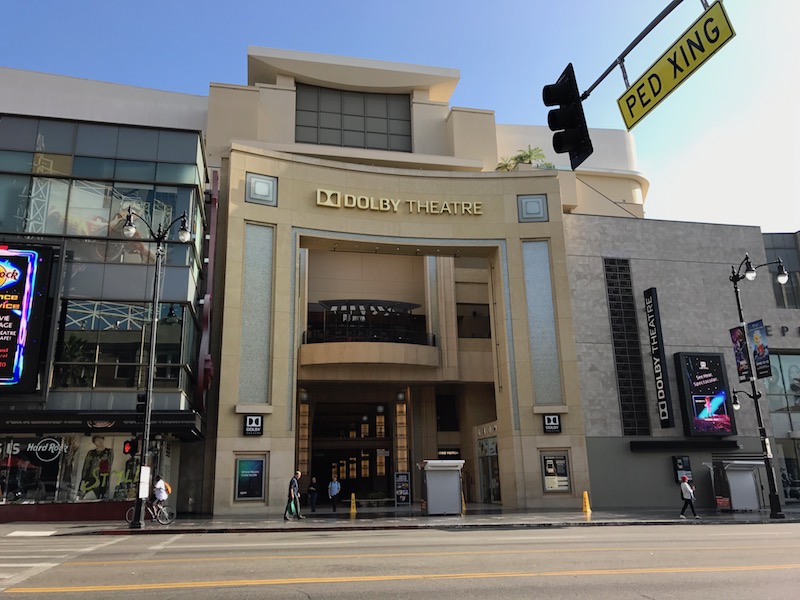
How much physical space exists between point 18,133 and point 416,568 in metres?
24.7

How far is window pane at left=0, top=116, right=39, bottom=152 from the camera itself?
2552 cm

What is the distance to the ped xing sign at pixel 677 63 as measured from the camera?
7.25m

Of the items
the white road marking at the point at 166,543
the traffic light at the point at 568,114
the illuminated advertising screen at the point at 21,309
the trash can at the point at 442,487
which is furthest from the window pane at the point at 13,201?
the traffic light at the point at 568,114

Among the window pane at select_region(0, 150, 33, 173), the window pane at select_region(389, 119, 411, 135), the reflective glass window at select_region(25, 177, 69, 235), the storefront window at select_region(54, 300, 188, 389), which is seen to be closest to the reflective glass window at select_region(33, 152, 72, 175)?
the window pane at select_region(0, 150, 33, 173)

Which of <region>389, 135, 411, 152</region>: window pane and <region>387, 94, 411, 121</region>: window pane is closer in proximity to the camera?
<region>389, 135, 411, 152</region>: window pane

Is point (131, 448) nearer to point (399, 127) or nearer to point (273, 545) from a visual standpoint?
point (273, 545)

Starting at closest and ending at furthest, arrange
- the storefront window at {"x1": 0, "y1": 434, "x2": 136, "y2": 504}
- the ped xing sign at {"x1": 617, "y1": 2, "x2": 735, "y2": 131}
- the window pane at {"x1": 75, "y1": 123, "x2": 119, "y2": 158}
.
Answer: the ped xing sign at {"x1": 617, "y1": 2, "x2": 735, "y2": 131}
the storefront window at {"x1": 0, "y1": 434, "x2": 136, "y2": 504}
the window pane at {"x1": 75, "y1": 123, "x2": 119, "y2": 158}

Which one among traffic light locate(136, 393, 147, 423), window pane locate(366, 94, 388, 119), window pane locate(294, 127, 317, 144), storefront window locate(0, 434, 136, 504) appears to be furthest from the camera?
window pane locate(366, 94, 388, 119)

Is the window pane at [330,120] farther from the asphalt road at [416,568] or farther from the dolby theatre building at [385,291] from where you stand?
the asphalt road at [416,568]

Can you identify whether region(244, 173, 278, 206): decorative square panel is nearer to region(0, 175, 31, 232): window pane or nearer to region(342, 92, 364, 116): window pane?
region(0, 175, 31, 232): window pane

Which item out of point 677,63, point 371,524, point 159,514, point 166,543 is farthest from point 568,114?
point 159,514

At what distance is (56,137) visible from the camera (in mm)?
25984

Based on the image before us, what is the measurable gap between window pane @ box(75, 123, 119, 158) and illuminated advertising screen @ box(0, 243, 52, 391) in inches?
183

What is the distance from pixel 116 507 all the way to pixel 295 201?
15598 millimetres
